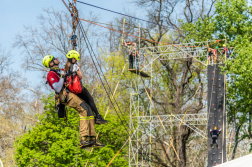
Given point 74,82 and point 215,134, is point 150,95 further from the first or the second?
point 74,82

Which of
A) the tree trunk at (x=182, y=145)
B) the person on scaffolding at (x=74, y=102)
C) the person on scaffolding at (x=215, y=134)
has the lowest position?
the tree trunk at (x=182, y=145)

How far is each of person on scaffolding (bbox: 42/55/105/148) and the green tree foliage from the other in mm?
11358

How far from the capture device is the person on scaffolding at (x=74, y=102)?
5242 millimetres

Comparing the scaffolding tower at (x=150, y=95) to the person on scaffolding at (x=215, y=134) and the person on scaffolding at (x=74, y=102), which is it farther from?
the person on scaffolding at (x=74, y=102)

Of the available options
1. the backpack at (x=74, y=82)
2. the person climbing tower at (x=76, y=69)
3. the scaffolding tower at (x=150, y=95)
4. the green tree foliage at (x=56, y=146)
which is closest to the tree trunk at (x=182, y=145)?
the scaffolding tower at (x=150, y=95)

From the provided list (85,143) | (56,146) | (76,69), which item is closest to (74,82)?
(76,69)

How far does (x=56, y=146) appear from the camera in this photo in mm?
16344

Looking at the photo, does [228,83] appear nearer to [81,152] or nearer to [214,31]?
[214,31]

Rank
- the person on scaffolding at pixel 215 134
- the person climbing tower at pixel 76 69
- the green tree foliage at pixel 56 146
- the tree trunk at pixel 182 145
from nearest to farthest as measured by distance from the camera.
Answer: the person climbing tower at pixel 76 69 → the person on scaffolding at pixel 215 134 → the green tree foliage at pixel 56 146 → the tree trunk at pixel 182 145

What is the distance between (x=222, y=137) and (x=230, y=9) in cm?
621

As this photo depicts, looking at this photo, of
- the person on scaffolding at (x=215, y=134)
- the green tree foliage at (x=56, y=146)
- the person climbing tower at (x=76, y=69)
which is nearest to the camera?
the person climbing tower at (x=76, y=69)

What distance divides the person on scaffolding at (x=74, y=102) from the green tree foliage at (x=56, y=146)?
37.3 feet

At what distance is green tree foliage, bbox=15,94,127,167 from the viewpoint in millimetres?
16359

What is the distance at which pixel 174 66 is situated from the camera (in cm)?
2480
